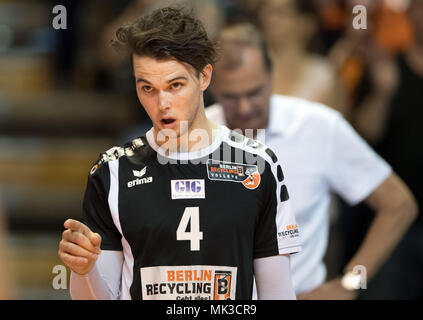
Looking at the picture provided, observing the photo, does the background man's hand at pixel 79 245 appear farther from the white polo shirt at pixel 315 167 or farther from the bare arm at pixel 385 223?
the bare arm at pixel 385 223

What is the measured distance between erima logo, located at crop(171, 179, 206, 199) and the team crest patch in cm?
4

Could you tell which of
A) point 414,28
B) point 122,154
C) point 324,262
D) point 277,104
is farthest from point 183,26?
point 414,28

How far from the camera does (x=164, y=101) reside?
1.69 meters

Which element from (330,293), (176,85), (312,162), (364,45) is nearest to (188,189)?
(176,85)

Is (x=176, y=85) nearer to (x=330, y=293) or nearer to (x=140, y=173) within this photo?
(x=140, y=173)

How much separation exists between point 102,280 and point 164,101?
462mm

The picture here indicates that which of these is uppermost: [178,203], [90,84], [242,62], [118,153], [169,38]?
[90,84]

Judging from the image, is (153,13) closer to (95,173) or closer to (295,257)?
(95,173)

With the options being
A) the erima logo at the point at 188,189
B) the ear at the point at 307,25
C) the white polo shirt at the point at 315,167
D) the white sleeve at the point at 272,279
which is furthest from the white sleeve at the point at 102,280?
the ear at the point at 307,25

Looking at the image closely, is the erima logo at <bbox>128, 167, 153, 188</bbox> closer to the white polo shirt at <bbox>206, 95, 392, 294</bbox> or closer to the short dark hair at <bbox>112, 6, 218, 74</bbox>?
the short dark hair at <bbox>112, 6, 218, 74</bbox>

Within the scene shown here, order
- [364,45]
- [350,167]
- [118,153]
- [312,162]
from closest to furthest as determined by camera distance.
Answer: [118,153] → [312,162] → [350,167] → [364,45]

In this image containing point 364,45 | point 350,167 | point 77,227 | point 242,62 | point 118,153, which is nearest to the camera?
point 77,227

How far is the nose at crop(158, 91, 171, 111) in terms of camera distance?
5.53ft

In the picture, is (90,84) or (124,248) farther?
(90,84)
